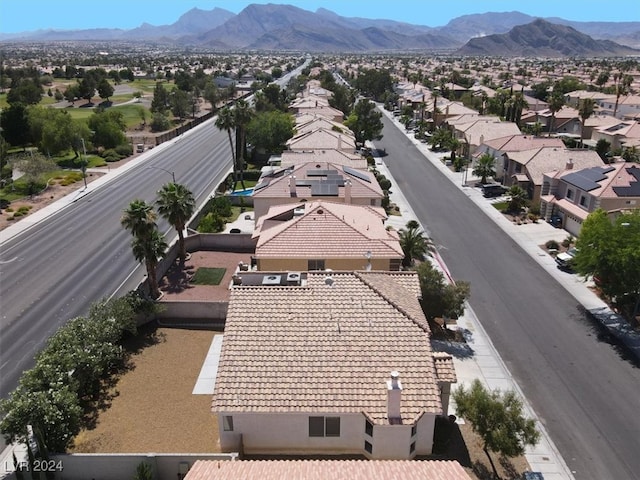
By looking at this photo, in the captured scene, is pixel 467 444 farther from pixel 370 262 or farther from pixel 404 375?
pixel 370 262

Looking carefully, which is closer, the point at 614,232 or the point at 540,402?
the point at 540,402

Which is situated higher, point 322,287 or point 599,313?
point 322,287

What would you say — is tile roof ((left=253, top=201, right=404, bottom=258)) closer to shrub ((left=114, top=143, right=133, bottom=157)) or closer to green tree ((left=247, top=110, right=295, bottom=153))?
green tree ((left=247, top=110, right=295, bottom=153))

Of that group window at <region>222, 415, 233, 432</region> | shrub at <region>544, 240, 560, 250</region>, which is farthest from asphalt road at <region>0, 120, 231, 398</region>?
shrub at <region>544, 240, 560, 250</region>

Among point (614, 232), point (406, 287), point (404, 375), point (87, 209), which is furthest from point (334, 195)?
point (87, 209)

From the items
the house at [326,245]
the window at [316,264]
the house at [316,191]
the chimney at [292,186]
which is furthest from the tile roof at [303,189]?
the window at [316,264]

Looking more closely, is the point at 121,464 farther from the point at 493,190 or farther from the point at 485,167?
the point at 485,167
